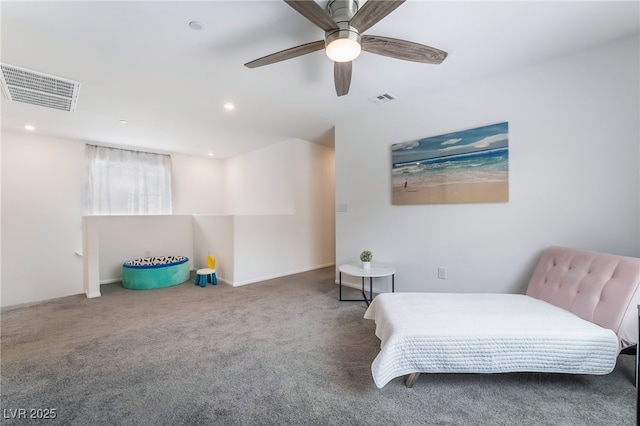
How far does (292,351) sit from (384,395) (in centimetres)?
77

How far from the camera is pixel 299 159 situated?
457cm

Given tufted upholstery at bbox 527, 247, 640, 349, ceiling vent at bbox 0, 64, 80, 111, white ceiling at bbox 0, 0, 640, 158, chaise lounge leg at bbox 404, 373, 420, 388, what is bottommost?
chaise lounge leg at bbox 404, 373, 420, 388

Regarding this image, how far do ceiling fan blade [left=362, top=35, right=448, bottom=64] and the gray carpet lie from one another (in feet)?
7.11

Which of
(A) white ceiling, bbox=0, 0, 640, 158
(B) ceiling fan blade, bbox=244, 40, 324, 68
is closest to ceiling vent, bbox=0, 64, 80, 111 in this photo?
(A) white ceiling, bbox=0, 0, 640, 158

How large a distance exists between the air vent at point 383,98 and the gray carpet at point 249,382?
8.05 feet

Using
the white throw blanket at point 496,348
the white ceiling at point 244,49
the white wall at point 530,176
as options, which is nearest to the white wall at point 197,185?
the white ceiling at point 244,49

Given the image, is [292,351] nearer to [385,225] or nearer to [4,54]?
[385,225]

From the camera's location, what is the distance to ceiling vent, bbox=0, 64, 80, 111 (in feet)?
7.36

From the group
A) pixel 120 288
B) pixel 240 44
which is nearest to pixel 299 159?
pixel 240 44

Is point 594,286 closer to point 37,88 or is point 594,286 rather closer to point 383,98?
point 383,98

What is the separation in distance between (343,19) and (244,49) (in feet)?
2.93

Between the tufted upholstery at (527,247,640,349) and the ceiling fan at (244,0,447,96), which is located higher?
the ceiling fan at (244,0,447,96)

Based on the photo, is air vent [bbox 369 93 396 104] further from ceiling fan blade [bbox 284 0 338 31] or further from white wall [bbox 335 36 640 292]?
ceiling fan blade [bbox 284 0 338 31]

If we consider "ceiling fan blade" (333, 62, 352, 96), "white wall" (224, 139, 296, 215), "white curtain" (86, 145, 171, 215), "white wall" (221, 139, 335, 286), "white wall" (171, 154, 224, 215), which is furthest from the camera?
"white wall" (171, 154, 224, 215)
